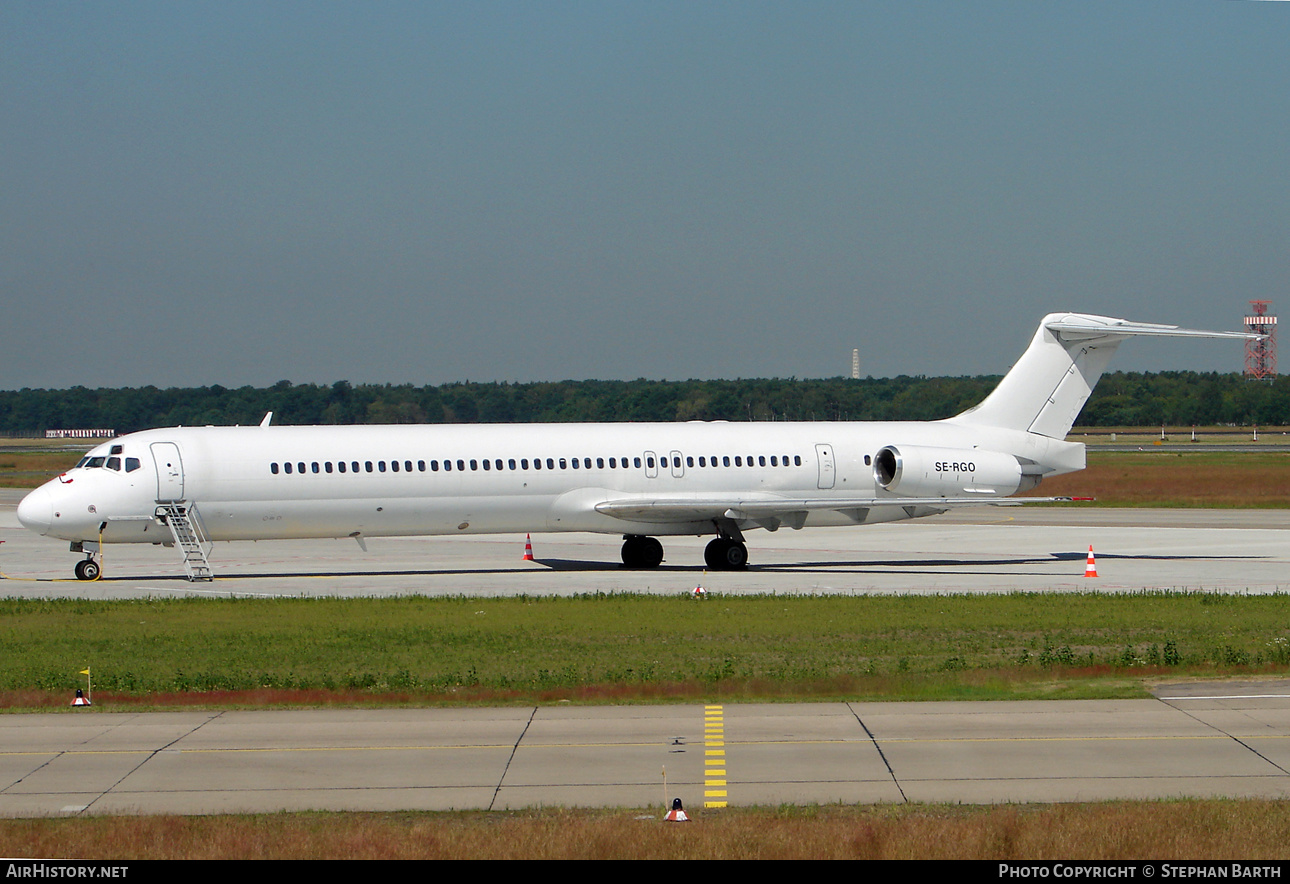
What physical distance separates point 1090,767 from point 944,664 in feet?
19.0

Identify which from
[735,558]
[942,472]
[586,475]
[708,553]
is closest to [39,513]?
[586,475]

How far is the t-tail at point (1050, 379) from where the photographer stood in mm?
36906

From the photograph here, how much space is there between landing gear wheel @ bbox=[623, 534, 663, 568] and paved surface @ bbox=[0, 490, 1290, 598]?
0.46 metres

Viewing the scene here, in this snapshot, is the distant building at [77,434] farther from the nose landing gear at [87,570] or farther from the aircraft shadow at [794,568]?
the nose landing gear at [87,570]

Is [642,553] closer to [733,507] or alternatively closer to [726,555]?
[726,555]

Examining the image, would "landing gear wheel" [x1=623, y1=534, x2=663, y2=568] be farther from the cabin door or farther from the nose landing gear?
the nose landing gear

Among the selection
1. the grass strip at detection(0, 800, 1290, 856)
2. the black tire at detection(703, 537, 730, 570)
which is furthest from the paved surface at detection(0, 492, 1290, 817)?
the black tire at detection(703, 537, 730, 570)

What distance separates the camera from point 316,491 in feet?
103

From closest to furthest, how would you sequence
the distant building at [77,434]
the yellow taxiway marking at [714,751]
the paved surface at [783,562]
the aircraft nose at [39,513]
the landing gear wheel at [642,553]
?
the yellow taxiway marking at [714,751], the paved surface at [783,562], the aircraft nose at [39,513], the landing gear wheel at [642,553], the distant building at [77,434]

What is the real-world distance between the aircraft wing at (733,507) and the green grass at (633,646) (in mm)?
6498

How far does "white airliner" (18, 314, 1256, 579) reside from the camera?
3091 cm

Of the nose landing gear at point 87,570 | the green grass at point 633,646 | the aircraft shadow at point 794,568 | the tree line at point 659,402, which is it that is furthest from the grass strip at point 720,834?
the tree line at point 659,402

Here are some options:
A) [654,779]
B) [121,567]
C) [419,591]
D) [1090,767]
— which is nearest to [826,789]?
[654,779]

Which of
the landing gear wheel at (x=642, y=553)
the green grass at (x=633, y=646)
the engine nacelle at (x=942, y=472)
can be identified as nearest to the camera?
the green grass at (x=633, y=646)
